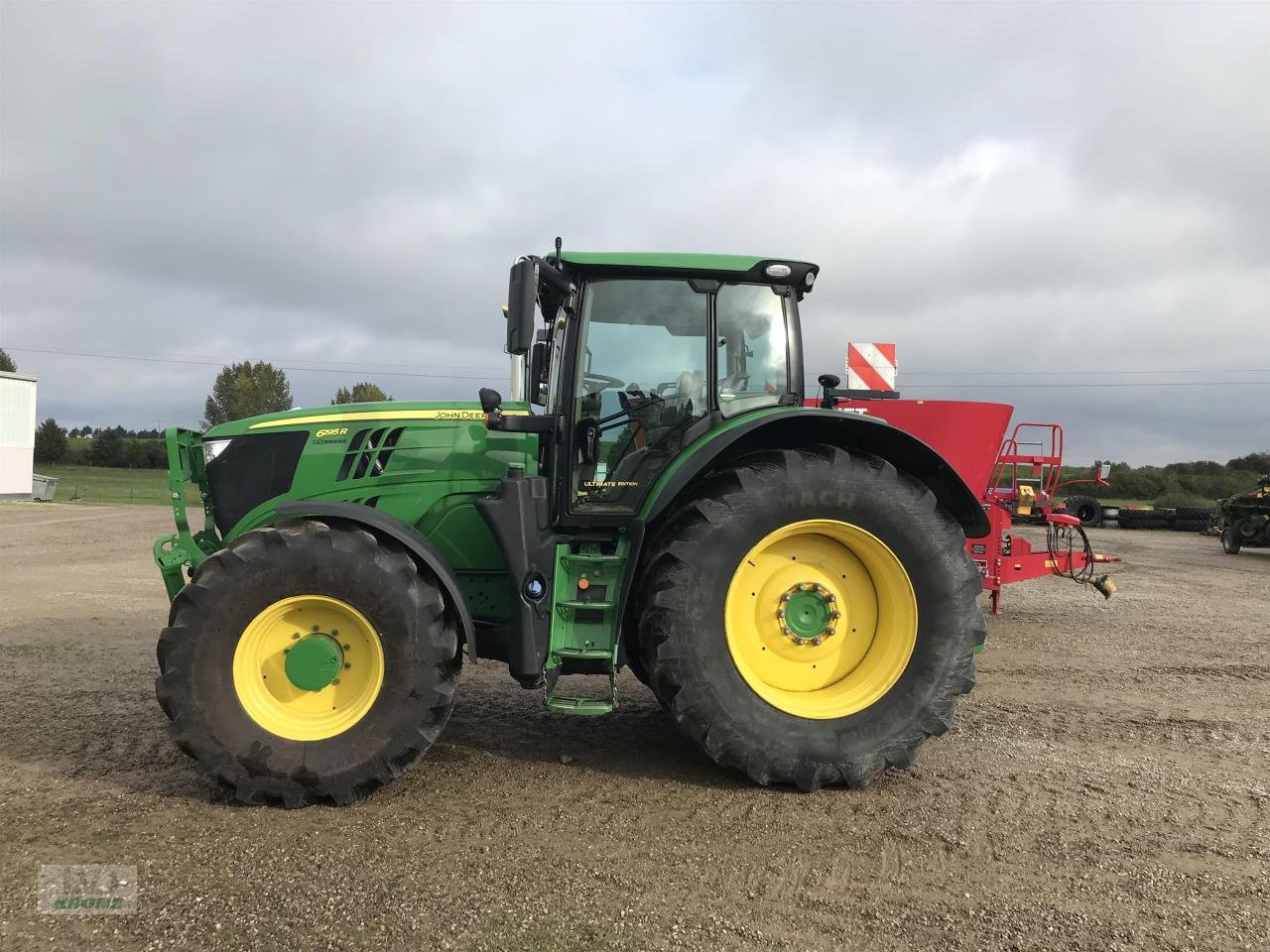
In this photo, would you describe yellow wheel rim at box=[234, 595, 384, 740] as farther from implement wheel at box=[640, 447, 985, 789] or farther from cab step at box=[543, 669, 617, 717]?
implement wheel at box=[640, 447, 985, 789]

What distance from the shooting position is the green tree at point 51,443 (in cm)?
6075

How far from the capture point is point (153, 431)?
2315 inches

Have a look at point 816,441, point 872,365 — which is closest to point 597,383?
point 816,441

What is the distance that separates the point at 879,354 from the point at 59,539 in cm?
1575

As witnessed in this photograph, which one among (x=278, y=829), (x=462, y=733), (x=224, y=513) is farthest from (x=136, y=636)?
(x=278, y=829)

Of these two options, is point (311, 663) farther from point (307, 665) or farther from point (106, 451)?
point (106, 451)

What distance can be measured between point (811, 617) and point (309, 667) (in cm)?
233

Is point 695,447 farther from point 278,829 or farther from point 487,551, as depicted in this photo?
point 278,829

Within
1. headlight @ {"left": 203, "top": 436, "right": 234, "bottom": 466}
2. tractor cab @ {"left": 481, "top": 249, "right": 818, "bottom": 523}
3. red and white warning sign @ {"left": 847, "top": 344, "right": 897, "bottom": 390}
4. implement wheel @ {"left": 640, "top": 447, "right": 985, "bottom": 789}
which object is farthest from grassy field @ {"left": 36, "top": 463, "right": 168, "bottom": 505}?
implement wheel @ {"left": 640, "top": 447, "right": 985, "bottom": 789}

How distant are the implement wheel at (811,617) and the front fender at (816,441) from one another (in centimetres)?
12

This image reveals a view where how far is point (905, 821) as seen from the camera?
3.47m

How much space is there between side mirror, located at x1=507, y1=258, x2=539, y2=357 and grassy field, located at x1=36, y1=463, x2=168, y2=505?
2533cm

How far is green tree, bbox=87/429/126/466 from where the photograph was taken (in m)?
60.8

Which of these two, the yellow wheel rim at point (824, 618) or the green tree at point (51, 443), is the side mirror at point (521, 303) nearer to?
the yellow wheel rim at point (824, 618)
